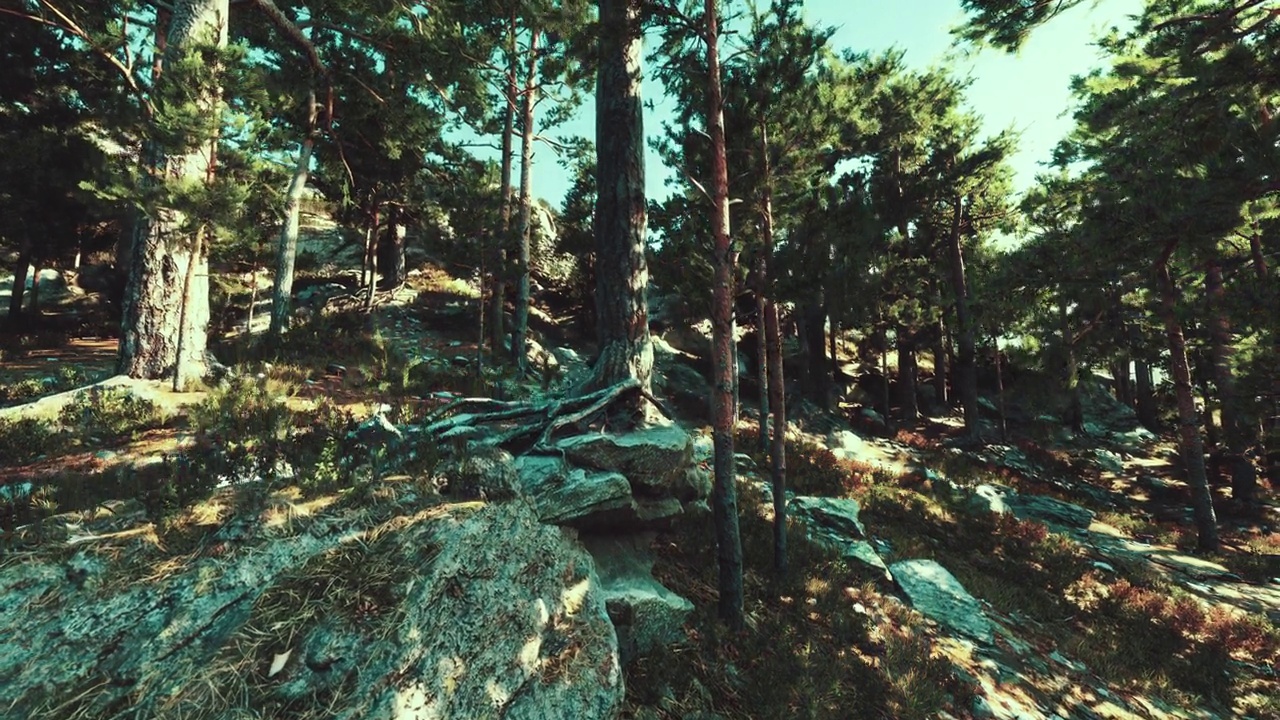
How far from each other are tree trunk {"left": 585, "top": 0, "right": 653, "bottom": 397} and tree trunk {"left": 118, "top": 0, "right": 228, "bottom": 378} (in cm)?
593

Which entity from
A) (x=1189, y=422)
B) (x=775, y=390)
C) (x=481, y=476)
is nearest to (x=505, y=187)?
(x=775, y=390)

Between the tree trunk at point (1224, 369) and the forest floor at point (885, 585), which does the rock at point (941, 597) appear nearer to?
the forest floor at point (885, 585)

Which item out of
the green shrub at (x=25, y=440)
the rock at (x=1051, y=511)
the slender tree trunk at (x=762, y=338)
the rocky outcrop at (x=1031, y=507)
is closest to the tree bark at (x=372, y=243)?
the green shrub at (x=25, y=440)

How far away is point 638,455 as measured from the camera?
5742 millimetres

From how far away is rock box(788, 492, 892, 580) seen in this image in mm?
8632

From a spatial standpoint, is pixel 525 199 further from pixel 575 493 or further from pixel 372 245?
pixel 575 493

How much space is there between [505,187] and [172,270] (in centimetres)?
917

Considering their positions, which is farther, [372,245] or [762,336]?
[372,245]

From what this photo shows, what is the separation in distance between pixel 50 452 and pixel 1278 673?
16241 millimetres

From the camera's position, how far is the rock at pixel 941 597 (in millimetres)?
7480

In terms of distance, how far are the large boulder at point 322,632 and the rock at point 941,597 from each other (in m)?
6.02

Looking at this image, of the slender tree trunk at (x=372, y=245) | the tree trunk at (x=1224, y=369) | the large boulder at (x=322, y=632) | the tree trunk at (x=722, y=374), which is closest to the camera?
the large boulder at (x=322, y=632)

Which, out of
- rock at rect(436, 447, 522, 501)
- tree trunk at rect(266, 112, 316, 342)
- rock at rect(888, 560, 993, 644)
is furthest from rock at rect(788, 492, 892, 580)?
tree trunk at rect(266, 112, 316, 342)

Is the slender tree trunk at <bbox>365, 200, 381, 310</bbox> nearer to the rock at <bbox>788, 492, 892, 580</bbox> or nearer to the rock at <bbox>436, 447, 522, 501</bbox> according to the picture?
the rock at <bbox>788, 492, 892, 580</bbox>
